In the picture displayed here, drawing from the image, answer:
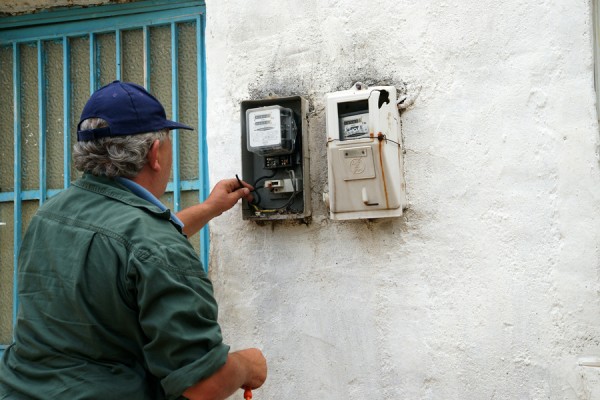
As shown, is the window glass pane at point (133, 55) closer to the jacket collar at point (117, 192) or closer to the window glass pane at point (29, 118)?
the window glass pane at point (29, 118)

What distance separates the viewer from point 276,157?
2484 millimetres

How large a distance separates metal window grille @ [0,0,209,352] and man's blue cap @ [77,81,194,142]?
2.85 feet

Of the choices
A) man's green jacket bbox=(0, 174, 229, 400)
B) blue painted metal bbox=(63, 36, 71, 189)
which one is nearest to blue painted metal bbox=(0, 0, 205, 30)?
blue painted metal bbox=(63, 36, 71, 189)

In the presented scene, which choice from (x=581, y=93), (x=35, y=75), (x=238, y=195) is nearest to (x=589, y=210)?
(x=581, y=93)

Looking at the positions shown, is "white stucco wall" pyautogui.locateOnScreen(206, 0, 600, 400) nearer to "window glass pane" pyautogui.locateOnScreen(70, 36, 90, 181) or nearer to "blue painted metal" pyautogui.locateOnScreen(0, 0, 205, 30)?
"blue painted metal" pyautogui.locateOnScreen(0, 0, 205, 30)

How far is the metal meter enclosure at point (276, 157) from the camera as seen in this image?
94.3 inches

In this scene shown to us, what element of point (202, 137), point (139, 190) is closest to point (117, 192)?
point (139, 190)

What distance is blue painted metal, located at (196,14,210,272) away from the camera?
2.81m

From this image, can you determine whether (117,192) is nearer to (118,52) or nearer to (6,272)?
(118,52)

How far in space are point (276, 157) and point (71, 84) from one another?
1185 mm

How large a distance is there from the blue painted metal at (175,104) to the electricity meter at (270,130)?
0.51 meters

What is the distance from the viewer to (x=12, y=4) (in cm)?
306

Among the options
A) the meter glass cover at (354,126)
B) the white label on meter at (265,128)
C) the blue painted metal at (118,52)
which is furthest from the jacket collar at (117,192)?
the blue painted metal at (118,52)

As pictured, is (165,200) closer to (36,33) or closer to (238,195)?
(238,195)
